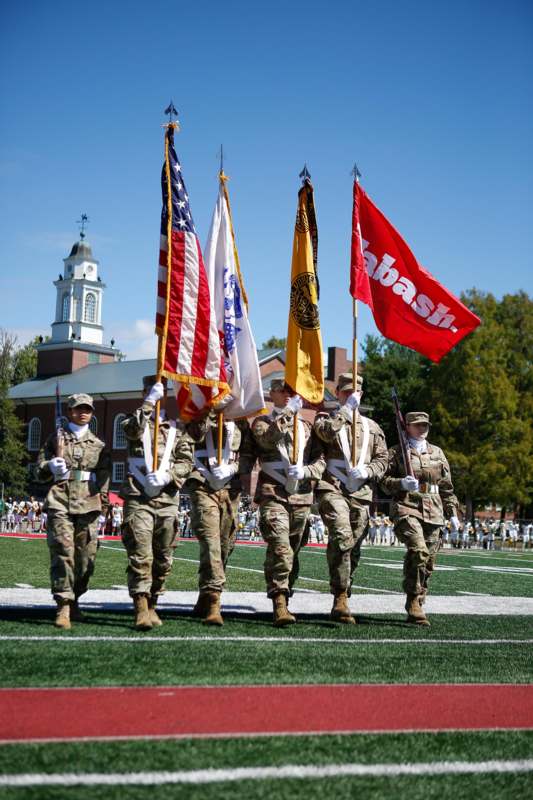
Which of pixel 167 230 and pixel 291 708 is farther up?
pixel 167 230

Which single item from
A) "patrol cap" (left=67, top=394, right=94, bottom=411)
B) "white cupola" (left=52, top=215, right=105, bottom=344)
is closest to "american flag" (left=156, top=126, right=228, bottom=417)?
"patrol cap" (left=67, top=394, right=94, bottom=411)

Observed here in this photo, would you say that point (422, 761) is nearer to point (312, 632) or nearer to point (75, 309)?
point (312, 632)

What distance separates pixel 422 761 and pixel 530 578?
626 inches

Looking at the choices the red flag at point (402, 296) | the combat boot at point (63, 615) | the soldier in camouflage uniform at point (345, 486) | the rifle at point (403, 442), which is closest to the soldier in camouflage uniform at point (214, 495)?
the soldier in camouflage uniform at point (345, 486)

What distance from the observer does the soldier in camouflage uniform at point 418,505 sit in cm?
1016

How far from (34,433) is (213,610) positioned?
80.0 metres

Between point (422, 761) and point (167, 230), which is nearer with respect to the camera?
point (422, 761)

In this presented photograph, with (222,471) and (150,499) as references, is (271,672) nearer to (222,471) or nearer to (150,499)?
(150,499)

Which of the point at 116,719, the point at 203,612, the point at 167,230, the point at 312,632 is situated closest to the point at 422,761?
the point at 116,719

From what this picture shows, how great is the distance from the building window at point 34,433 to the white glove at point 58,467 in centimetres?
7891

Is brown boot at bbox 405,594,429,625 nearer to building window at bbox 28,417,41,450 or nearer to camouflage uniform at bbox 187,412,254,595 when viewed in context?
camouflage uniform at bbox 187,412,254,595

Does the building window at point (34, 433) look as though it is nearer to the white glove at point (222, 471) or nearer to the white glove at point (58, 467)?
the white glove at point (222, 471)

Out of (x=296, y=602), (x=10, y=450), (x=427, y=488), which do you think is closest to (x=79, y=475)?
(x=427, y=488)

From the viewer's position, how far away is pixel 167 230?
10.0m
